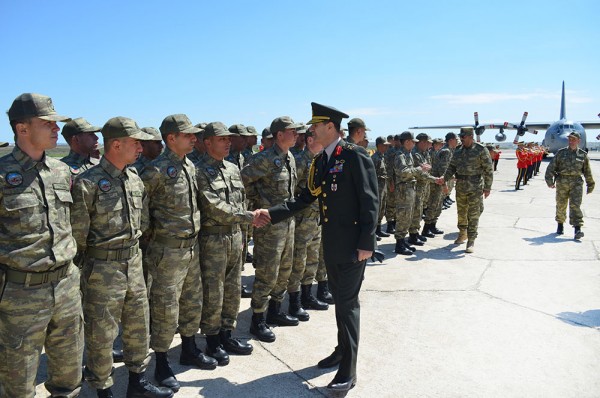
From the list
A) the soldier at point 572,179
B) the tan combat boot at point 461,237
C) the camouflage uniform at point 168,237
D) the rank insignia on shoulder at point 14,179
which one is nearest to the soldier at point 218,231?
the camouflage uniform at point 168,237

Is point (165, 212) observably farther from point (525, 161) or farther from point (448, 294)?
point (525, 161)

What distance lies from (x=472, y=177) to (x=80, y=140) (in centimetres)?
653

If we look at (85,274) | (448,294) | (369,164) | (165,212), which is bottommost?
(448,294)

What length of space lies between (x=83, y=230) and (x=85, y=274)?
327 mm

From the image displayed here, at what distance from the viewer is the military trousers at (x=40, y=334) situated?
254 cm

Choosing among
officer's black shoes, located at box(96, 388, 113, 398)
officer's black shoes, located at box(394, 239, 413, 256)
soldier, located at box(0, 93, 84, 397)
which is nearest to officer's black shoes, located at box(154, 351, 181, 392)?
officer's black shoes, located at box(96, 388, 113, 398)

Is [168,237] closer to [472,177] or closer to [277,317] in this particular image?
[277,317]

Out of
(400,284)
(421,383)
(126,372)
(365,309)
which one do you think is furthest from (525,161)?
(126,372)

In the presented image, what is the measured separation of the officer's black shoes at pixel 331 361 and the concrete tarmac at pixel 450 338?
77 millimetres

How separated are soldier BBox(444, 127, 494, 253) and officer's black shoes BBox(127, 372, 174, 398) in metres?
6.21

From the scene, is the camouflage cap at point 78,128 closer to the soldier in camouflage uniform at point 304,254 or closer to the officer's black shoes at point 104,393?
the soldier in camouflage uniform at point 304,254

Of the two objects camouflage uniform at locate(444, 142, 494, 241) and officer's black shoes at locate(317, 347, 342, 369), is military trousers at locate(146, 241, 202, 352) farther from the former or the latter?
camouflage uniform at locate(444, 142, 494, 241)

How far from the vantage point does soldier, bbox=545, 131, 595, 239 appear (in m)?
9.09

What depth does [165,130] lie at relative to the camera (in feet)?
12.0
